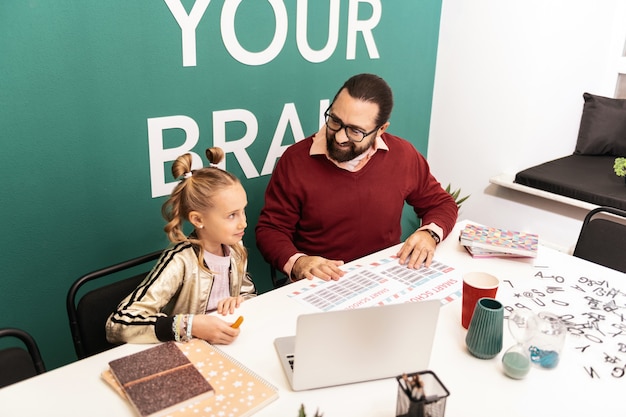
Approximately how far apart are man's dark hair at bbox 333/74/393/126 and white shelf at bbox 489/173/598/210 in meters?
1.26

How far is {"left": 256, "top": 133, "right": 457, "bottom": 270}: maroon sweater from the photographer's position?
2.09 meters

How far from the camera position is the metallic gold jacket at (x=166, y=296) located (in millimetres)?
1334

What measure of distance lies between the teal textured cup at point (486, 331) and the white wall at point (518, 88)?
181 cm

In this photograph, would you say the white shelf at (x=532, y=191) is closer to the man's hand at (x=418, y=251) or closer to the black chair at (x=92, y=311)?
the man's hand at (x=418, y=251)

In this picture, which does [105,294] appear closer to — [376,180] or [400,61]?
[376,180]

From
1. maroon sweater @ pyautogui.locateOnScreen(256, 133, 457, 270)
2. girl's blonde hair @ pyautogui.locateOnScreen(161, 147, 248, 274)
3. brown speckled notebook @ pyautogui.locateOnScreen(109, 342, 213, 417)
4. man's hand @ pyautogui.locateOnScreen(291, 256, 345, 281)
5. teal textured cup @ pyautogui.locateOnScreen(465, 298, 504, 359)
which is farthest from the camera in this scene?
maroon sweater @ pyautogui.locateOnScreen(256, 133, 457, 270)

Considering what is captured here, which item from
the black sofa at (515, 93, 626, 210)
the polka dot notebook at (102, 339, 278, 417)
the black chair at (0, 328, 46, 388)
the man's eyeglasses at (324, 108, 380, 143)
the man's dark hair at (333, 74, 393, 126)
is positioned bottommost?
the black chair at (0, 328, 46, 388)

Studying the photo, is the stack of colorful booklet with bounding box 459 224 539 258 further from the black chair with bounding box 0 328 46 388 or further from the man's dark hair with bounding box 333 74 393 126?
the black chair with bounding box 0 328 46 388

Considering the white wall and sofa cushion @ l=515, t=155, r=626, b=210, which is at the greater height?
the white wall

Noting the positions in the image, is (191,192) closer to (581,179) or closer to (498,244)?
(498,244)

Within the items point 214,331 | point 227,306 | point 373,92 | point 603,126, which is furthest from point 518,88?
point 214,331

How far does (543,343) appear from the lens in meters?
1.33

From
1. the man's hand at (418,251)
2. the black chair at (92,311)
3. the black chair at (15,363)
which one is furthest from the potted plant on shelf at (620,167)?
the black chair at (15,363)

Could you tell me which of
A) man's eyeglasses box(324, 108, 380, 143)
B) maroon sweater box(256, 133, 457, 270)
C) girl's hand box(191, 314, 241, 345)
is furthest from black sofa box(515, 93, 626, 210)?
girl's hand box(191, 314, 241, 345)
